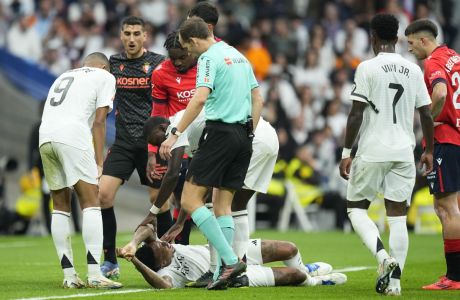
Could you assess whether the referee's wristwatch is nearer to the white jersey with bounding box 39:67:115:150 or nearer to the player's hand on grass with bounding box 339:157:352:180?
the white jersey with bounding box 39:67:115:150

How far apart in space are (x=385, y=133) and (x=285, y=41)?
50.0 feet

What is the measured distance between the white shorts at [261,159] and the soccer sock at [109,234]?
196 cm

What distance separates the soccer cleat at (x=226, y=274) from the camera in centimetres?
1001

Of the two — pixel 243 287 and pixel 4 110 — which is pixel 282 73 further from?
pixel 243 287

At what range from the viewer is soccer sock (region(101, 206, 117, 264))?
12078mm

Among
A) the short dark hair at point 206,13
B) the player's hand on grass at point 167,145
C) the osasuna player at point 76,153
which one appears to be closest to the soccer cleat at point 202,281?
the osasuna player at point 76,153

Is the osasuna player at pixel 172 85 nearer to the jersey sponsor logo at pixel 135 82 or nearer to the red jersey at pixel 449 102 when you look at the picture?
the jersey sponsor logo at pixel 135 82

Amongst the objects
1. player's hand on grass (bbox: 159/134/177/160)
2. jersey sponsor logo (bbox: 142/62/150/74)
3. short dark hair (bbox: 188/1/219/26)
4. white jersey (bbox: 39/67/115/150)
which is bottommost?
player's hand on grass (bbox: 159/134/177/160)

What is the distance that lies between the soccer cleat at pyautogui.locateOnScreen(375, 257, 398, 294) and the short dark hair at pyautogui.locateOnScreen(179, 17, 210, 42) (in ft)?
8.51

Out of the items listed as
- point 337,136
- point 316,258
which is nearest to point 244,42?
point 337,136

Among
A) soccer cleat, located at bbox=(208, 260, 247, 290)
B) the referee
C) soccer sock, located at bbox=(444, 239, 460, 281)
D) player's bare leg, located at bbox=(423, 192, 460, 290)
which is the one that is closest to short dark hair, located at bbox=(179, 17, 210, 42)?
the referee

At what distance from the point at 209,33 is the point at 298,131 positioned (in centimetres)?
1375

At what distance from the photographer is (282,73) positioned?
24562 millimetres

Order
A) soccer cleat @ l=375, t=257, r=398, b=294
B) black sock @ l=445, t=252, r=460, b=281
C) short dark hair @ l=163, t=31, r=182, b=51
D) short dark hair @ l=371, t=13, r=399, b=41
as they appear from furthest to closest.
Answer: short dark hair @ l=163, t=31, r=182, b=51
black sock @ l=445, t=252, r=460, b=281
short dark hair @ l=371, t=13, r=399, b=41
soccer cleat @ l=375, t=257, r=398, b=294
